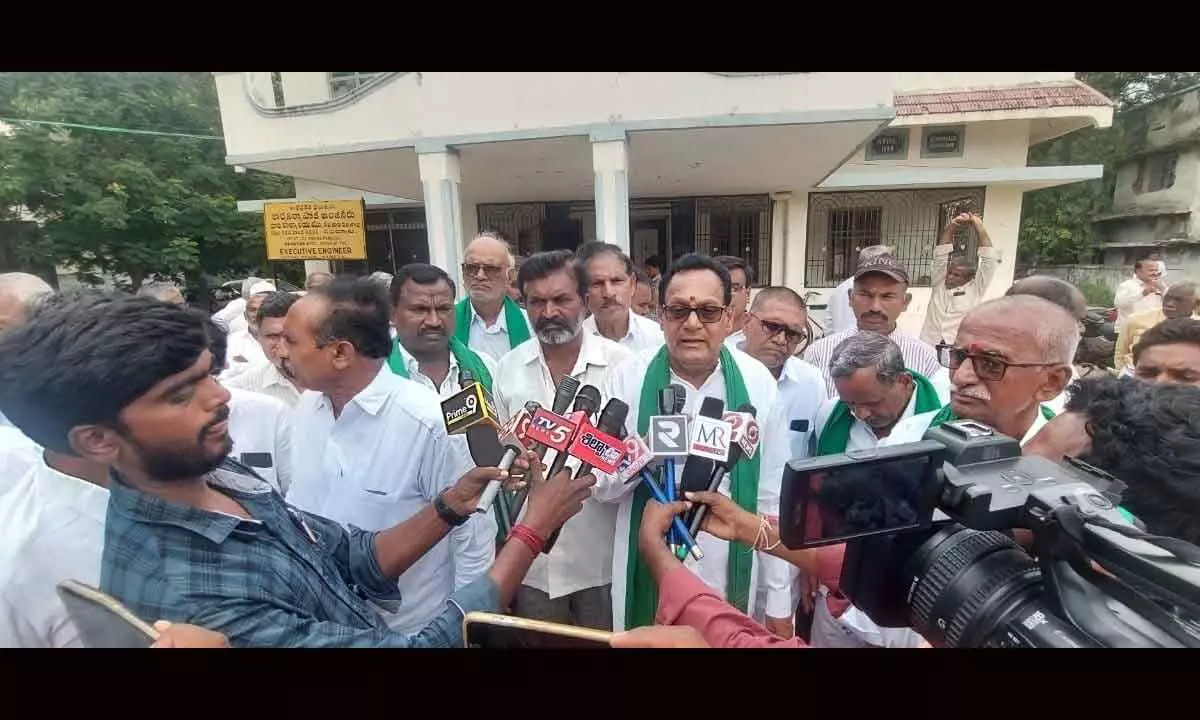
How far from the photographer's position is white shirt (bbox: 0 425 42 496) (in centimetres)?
154

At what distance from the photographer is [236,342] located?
146 inches

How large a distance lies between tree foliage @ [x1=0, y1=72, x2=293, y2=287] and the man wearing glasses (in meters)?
10.1

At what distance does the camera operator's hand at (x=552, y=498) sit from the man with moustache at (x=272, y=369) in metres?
1.72

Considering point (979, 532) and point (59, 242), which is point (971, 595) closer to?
point (979, 532)

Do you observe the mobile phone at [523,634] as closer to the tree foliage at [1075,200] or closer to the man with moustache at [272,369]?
the man with moustache at [272,369]

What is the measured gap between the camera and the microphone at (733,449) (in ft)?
4.73

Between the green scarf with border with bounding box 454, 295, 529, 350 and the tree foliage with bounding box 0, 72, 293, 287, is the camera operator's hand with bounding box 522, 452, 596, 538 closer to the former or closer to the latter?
the green scarf with border with bounding box 454, 295, 529, 350

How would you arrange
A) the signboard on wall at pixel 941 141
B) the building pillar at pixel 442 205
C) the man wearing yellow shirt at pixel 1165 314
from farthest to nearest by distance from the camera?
the signboard on wall at pixel 941 141, the building pillar at pixel 442 205, the man wearing yellow shirt at pixel 1165 314

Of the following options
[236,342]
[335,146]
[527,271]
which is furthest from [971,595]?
[335,146]

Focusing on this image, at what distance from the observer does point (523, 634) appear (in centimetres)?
98

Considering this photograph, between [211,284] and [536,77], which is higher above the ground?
[536,77]

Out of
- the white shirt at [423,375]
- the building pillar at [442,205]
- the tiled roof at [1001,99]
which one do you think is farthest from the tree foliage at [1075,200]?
the white shirt at [423,375]

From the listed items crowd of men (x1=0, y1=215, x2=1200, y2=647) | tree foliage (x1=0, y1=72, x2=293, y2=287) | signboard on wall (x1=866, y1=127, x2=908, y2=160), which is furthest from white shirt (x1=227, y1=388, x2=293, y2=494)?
signboard on wall (x1=866, y1=127, x2=908, y2=160)

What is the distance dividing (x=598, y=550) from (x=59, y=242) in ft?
40.2
